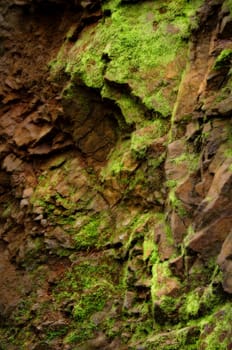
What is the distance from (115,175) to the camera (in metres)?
10.5

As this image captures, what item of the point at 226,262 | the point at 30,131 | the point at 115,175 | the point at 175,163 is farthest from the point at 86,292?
the point at 30,131

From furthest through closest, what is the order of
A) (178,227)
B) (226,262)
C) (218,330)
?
(178,227), (226,262), (218,330)

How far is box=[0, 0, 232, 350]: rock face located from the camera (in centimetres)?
788

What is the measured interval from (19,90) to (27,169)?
2.07 meters

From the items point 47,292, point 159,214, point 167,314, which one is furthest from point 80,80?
point 167,314

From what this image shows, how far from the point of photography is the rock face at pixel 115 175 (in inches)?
310

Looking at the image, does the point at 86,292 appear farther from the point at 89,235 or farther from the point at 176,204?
the point at 176,204

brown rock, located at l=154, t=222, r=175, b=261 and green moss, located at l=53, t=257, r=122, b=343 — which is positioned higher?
brown rock, located at l=154, t=222, r=175, b=261

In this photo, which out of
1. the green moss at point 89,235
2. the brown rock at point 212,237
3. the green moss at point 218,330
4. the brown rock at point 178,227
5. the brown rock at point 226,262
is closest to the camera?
the green moss at point 218,330

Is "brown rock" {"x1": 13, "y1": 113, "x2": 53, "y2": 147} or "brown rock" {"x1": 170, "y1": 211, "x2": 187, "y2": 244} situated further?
"brown rock" {"x1": 13, "y1": 113, "x2": 53, "y2": 147}

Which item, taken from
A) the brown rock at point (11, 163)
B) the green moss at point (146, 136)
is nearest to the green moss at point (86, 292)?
the green moss at point (146, 136)

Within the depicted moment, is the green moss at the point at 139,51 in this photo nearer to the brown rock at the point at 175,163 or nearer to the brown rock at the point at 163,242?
the brown rock at the point at 175,163

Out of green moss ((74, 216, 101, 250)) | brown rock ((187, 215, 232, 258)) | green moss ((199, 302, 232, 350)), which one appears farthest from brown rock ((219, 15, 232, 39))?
green moss ((199, 302, 232, 350))

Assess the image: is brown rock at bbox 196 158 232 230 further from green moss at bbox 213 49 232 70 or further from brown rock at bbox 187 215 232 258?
green moss at bbox 213 49 232 70
